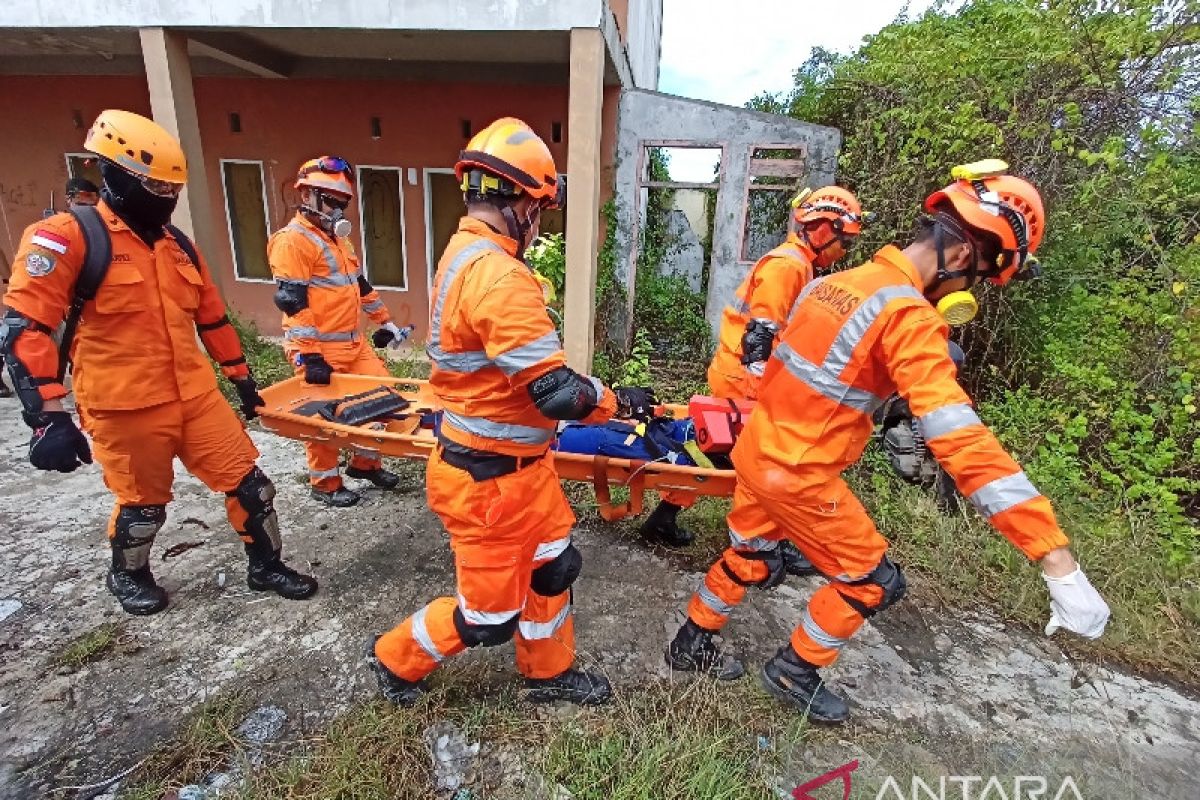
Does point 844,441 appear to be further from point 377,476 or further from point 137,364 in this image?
point 377,476

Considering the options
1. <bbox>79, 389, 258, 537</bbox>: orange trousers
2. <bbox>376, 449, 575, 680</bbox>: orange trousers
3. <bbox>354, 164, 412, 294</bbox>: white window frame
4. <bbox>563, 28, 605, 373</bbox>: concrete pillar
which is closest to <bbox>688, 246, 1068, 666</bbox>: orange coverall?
<bbox>376, 449, 575, 680</bbox>: orange trousers

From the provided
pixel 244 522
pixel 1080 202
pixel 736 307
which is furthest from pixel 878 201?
pixel 244 522

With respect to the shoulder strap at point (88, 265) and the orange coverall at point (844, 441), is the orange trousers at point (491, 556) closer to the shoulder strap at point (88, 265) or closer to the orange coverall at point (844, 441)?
the orange coverall at point (844, 441)

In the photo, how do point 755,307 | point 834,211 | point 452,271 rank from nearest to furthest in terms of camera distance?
point 452,271
point 755,307
point 834,211

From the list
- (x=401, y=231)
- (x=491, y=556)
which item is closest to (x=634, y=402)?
(x=491, y=556)

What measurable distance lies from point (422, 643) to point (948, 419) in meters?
1.86

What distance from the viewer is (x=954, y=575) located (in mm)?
3309

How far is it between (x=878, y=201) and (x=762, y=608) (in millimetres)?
3716

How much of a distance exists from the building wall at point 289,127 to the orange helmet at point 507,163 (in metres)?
5.33

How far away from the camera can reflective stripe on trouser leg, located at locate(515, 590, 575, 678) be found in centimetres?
222

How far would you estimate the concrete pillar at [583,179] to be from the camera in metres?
4.62

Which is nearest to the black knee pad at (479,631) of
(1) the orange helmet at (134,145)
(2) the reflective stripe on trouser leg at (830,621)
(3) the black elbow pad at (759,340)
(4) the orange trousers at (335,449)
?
(2) the reflective stripe on trouser leg at (830,621)

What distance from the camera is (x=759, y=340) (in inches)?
118

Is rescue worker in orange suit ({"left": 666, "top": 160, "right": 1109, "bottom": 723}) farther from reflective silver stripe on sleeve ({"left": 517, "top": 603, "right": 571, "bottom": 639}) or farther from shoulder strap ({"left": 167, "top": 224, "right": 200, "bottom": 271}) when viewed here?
shoulder strap ({"left": 167, "top": 224, "right": 200, "bottom": 271})
